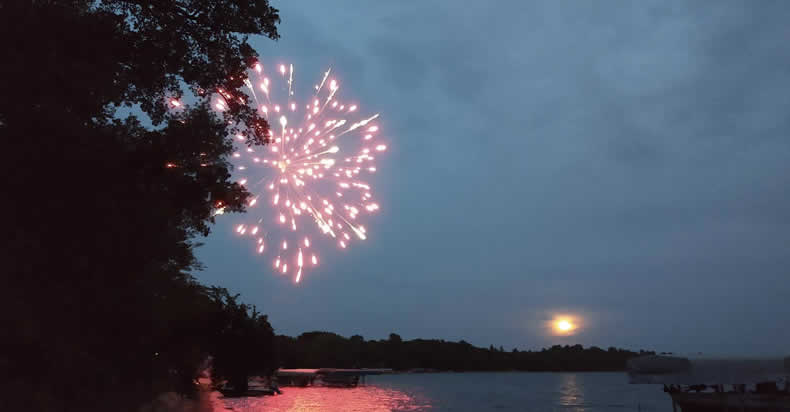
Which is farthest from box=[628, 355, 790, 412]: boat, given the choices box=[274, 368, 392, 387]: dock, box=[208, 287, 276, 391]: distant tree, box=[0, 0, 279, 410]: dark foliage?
box=[274, 368, 392, 387]: dock

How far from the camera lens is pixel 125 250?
17.6 m

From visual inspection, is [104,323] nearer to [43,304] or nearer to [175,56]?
[43,304]

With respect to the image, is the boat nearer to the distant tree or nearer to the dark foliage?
the distant tree

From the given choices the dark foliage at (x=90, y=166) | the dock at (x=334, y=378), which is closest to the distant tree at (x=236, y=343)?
the dark foliage at (x=90, y=166)

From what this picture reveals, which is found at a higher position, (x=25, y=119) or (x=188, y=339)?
(x=25, y=119)

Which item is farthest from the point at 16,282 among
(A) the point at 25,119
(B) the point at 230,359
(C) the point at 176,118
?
(B) the point at 230,359

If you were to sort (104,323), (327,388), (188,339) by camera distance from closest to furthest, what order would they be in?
(104,323), (188,339), (327,388)

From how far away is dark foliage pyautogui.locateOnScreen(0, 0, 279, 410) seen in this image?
16078 millimetres

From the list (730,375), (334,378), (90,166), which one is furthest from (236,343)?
(334,378)

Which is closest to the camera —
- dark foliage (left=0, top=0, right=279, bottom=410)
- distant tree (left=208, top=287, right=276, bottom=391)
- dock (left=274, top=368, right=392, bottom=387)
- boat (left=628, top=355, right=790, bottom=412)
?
dark foliage (left=0, top=0, right=279, bottom=410)

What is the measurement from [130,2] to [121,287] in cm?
754

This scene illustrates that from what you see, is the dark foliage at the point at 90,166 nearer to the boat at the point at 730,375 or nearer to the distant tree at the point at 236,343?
the distant tree at the point at 236,343

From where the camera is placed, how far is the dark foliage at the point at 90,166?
16078 millimetres

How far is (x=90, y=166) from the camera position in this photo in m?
17.0
